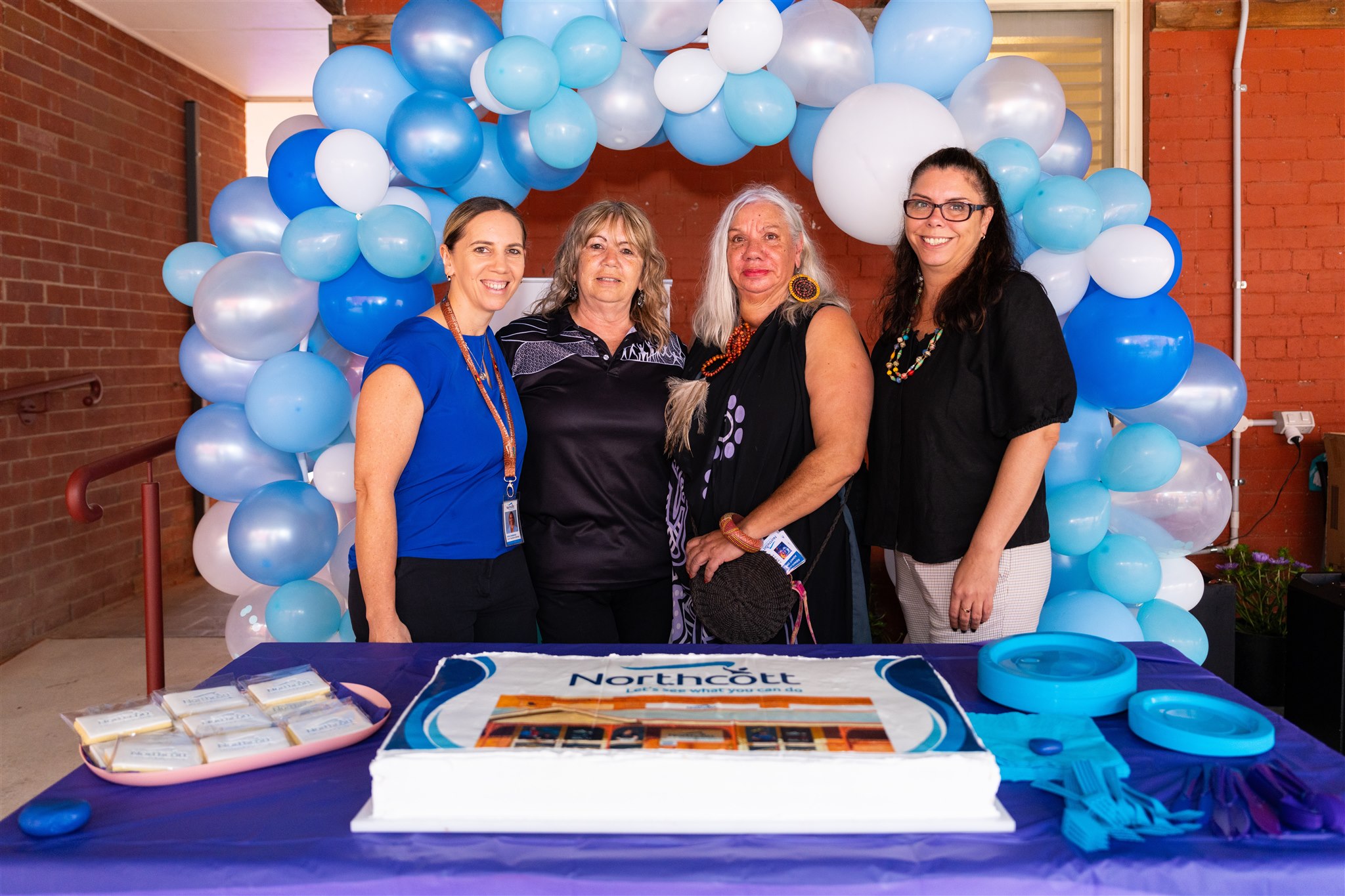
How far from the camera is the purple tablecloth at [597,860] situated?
752mm

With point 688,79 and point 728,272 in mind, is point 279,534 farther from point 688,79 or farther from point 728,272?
point 688,79

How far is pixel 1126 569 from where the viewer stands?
2.46m

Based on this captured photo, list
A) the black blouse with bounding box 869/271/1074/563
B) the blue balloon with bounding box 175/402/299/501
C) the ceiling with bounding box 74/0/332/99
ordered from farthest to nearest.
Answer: the ceiling with bounding box 74/0/332/99 < the blue balloon with bounding box 175/402/299/501 < the black blouse with bounding box 869/271/1074/563

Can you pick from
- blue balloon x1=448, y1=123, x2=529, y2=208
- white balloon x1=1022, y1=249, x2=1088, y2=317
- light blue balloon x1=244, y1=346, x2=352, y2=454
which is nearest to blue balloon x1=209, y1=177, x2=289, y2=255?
light blue balloon x1=244, y1=346, x2=352, y2=454

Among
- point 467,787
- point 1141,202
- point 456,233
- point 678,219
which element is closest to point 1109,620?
point 1141,202

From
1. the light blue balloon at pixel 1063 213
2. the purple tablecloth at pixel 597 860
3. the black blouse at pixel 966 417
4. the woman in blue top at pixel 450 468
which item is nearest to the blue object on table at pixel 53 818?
the purple tablecloth at pixel 597 860

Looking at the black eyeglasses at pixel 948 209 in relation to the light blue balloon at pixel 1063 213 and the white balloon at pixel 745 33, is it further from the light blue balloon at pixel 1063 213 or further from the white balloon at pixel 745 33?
the white balloon at pixel 745 33

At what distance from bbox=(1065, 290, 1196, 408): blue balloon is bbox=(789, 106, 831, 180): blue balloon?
0.92 m

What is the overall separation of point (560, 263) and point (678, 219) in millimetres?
1906

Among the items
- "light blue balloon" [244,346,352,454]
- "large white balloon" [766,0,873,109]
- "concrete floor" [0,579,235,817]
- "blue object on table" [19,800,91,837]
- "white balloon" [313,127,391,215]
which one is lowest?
"concrete floor" [0,579,235,817]

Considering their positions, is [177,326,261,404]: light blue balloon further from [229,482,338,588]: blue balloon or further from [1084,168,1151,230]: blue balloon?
→ [1084,168,1151,230]: blue balloon

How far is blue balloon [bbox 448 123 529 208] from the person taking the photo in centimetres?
283

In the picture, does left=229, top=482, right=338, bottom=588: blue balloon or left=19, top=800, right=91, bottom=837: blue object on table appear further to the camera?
left=229, top=482, right=338, bottom=588: blue balloon

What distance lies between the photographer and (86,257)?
15.4 ft
